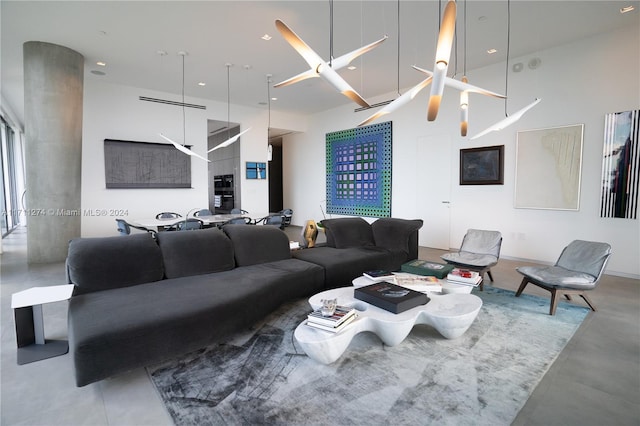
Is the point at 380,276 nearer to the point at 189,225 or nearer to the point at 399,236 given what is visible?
the point at 399,236

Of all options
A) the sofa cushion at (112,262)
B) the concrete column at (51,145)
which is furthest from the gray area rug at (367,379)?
the concrete column at (51,145)

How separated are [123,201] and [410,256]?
6606 mm

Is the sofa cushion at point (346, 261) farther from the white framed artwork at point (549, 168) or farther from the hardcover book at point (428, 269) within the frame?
the white framed artwork at point (549, 168)

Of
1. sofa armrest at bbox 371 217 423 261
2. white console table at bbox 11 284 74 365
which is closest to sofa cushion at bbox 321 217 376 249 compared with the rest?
sofa armrest at bbox 371 217 423 261

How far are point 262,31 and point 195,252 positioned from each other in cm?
365

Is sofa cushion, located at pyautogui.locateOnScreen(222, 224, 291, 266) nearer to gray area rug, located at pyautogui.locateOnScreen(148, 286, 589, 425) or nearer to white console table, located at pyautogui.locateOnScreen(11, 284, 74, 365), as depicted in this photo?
gray area rug, located at pyautogui.locateOnScreen(148, 286, 589, 425)

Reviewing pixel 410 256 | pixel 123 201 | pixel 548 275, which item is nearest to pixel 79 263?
pixel 410 256

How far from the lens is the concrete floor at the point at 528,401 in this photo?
1.88 m

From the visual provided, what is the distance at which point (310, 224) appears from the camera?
577 cm

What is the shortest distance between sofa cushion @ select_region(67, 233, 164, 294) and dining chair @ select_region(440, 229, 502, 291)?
3.83 m

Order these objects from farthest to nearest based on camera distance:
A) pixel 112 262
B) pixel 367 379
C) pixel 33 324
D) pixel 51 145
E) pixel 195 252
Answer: pixel 51 145, pixel 195 252, pixel 112 262, pixel 33 324, pixel 367 379

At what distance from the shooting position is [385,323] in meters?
2.44

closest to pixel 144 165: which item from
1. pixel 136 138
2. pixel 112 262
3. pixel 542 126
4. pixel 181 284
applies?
pixel 136 138

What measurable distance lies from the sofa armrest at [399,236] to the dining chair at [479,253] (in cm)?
49
